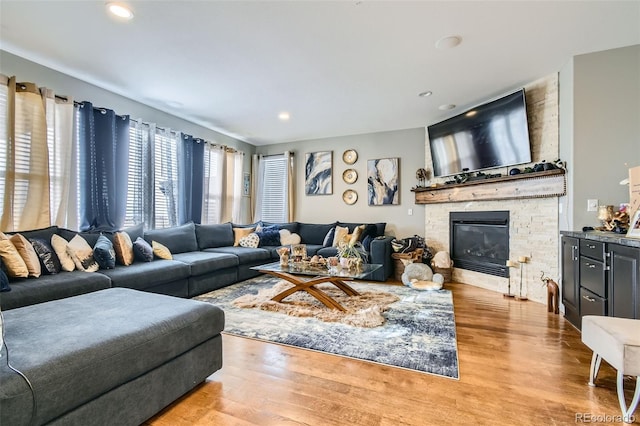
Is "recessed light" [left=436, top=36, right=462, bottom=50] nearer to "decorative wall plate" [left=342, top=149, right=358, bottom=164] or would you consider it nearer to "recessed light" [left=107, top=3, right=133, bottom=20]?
"recessed light" [left=107, top=3, right=133, bottom=20]

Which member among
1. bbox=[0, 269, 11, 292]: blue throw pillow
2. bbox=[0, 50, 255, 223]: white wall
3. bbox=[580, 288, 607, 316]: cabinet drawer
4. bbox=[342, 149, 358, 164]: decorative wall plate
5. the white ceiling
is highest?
the white ceiling

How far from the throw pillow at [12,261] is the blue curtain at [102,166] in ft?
3.67

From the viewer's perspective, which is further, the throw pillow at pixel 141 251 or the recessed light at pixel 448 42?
the throw pillow at pixel 141 251

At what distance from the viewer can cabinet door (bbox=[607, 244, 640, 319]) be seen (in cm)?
188

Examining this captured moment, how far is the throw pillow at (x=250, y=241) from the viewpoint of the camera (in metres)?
5.06

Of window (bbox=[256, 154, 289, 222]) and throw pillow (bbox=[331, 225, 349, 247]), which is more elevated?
window (bbox=[256, 154, 289, 222])

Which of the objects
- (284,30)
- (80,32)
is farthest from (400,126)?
(80,32)

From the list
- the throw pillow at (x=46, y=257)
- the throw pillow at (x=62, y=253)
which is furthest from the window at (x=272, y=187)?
the throw pillow at (x=46, y=257)

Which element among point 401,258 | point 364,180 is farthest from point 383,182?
point 401,258

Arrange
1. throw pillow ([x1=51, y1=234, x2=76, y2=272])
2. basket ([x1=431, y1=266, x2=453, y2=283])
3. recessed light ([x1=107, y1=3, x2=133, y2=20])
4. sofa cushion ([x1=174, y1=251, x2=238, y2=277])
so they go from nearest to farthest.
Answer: recessed light ([x1=107, y1=3, x2=133, y2=20]), throw pillow ([x1=51, y1=234, x2=76, y2=272]), sofa cushion ([x1=174, y1=251, x2=238, y2=277]), basket ([x1=431, y1=266, x2=453, y2=283])

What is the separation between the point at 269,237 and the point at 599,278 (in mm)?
4304

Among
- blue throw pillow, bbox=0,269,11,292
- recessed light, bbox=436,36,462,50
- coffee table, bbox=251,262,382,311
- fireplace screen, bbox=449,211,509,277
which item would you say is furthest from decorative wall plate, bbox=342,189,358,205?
blue throw pillow, bbox=0,269,11,292

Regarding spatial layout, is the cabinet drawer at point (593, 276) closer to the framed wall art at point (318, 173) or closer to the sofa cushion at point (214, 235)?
the framed wall art at point (318, 173)

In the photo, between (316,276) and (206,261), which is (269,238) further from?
(316,276)
